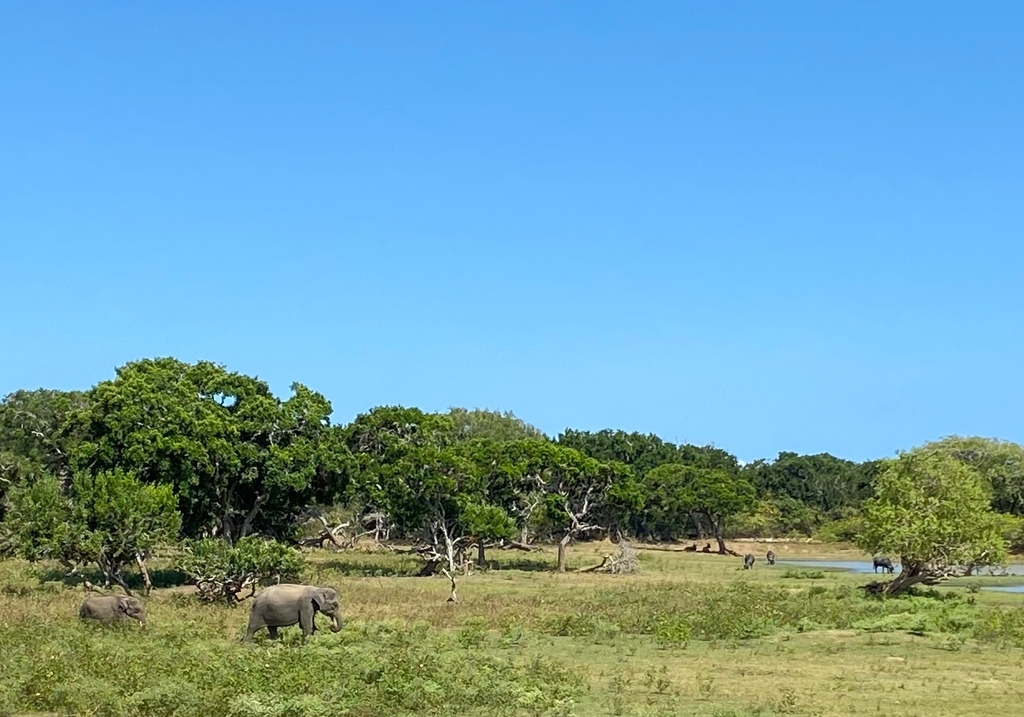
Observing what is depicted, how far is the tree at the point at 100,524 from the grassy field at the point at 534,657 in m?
1.68

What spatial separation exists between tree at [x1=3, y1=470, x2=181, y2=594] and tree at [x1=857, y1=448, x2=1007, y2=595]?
86.2 ft

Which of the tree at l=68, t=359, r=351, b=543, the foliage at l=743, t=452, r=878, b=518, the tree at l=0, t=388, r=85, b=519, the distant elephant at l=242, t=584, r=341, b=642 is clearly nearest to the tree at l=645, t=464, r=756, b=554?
the foliage at l=743, t=452, r=878, b=518

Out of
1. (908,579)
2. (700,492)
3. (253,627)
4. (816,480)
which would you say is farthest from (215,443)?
(816,480)

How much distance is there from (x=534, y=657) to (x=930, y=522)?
2257 cm

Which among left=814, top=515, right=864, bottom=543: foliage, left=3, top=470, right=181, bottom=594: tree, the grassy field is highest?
left=814, top=515, right=864, bottom=543: foliage

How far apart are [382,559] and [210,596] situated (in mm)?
26728

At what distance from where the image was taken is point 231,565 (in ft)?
125

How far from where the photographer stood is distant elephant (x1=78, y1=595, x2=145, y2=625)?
30188 mm

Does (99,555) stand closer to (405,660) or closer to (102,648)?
(102,648)

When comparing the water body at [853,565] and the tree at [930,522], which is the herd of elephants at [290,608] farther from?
the water body at [853,565]

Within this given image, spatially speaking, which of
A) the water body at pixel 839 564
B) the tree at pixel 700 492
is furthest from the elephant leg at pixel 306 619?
the tree at pixel 700 492

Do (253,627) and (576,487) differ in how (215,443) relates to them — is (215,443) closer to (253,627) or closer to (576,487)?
(253,627)

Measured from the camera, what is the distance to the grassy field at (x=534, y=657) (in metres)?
19.5

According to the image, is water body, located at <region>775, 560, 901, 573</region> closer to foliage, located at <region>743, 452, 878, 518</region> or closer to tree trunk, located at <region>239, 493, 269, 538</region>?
foliage, located at <region>743, 452, 878, 518</region>
